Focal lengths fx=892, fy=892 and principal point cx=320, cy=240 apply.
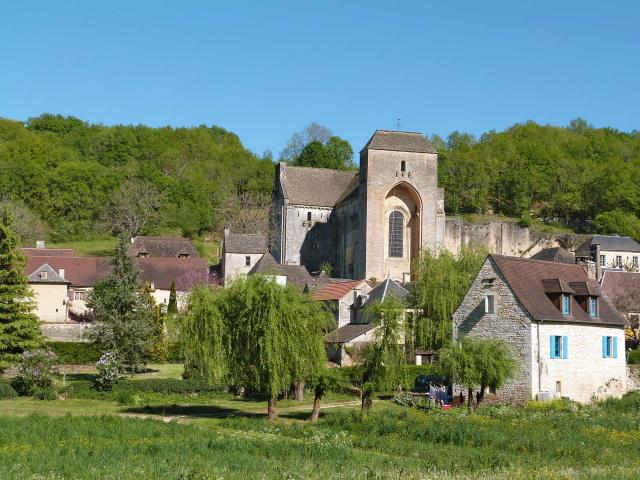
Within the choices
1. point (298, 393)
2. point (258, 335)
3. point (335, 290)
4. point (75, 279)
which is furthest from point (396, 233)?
point (258, 335)

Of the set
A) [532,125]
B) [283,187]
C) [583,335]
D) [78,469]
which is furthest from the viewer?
[532,125]

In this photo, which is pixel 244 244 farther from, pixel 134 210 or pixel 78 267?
pixel 134 210

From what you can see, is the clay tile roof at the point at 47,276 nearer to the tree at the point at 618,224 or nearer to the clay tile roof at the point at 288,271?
the clay tile roof at the point at 288,271

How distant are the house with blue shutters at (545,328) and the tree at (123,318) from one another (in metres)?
15.3

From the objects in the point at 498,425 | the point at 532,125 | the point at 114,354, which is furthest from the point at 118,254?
the point at 532,125

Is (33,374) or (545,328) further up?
(545,328)

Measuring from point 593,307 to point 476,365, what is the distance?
27.3 feet

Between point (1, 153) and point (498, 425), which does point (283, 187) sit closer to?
point (1, 153)

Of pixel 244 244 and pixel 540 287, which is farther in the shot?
pixel 244 244

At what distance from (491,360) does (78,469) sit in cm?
1749

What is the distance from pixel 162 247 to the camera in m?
70.1

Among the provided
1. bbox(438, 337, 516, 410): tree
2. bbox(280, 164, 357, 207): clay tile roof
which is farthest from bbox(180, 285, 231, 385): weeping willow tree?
bbox(280, 164, 357, 207): clay tile roof

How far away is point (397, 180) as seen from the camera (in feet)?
210

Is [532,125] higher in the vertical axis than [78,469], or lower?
higher
